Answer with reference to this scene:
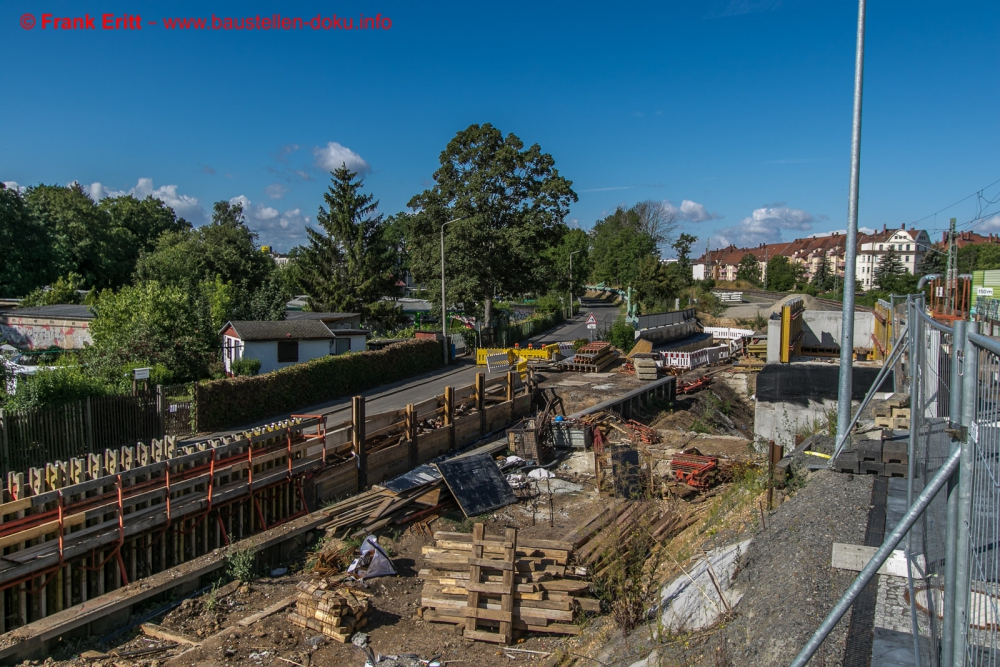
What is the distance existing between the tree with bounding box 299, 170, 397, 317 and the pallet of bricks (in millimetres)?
34637

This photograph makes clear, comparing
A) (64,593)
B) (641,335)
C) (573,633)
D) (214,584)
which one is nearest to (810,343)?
(641,335)

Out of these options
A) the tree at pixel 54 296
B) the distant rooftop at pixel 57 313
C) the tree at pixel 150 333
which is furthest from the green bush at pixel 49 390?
the tree at pixel 54 296

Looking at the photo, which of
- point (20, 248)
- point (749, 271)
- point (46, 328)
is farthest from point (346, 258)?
point (749, 271)

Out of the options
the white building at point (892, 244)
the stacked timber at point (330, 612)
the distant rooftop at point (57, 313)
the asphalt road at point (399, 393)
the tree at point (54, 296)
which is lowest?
the stacked timber at point (330, 612)

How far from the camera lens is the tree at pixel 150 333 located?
23312mm

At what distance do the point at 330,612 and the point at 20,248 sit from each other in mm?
52785

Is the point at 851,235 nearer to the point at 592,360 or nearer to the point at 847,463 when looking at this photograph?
the point at 847,463

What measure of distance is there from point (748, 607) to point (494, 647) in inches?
130

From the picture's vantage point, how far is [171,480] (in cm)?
1088

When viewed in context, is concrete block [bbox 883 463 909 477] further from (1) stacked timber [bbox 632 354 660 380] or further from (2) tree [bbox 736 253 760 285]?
(2) tree [bbox 736 253 760 285]

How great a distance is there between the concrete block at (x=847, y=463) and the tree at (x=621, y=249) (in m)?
46.9

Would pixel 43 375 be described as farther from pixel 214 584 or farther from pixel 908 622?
pixel 908 622

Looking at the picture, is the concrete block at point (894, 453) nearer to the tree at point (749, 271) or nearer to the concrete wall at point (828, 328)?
the concrete wall at point (828, 328)

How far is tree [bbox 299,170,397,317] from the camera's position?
140 feet
